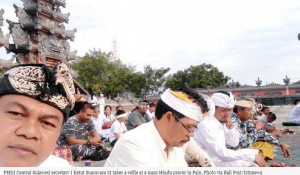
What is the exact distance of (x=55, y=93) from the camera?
1.20 metres

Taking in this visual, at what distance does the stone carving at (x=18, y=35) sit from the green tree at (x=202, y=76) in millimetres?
27445

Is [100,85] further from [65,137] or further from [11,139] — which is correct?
[11,139]

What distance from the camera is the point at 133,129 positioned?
2.20m

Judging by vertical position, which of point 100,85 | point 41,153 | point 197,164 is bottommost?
point 197,164

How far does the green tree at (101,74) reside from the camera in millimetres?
39812

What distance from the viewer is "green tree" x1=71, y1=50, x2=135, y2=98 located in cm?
3981

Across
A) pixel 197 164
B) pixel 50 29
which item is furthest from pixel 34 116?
pixel 50 29

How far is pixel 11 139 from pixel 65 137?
462 centimetres

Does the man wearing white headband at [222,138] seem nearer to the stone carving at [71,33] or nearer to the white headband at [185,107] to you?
the white headband at [185,107]

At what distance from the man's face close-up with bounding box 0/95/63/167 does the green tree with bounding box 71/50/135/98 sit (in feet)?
127

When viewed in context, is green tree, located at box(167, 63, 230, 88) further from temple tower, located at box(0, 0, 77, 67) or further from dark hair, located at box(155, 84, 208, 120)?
dark hair, located at box(155, 84, 208, 120)

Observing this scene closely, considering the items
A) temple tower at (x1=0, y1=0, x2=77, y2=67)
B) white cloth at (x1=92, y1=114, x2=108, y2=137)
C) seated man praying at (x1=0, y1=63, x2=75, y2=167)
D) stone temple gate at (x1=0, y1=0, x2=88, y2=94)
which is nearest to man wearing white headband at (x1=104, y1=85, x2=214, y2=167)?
seated man praying at (x1=0, y1=63, x2=75, y2=167)

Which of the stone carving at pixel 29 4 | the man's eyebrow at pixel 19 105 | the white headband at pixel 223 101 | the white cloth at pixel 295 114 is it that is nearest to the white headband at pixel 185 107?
the man's eyebrow at pixel 19 105

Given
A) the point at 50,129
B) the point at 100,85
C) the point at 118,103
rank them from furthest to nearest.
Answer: the point at 100,85, the point at 118,103, the point at 50,129
